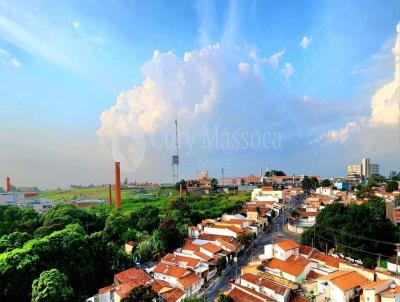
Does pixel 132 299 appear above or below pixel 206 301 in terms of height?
above

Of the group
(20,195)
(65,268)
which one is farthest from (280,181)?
(65,268)

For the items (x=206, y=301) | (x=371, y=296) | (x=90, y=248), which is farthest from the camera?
(x=90, y=248)

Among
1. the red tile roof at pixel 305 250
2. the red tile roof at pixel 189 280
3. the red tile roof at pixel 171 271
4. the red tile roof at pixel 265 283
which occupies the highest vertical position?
the red tile roof at pixel 305 250

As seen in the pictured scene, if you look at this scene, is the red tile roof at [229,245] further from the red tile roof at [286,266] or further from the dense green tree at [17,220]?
the dense green tree at [17,220]

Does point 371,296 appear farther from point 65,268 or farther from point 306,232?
point 65,268

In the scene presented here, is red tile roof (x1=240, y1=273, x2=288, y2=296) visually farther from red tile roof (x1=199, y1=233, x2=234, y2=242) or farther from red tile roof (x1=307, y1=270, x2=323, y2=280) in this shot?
red tile roof (x1=199, y1=233, x2=234, y2=242)

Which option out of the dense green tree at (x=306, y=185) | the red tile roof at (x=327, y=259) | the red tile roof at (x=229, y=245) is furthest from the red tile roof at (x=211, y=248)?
the dense green tree at (x=306, y=185)

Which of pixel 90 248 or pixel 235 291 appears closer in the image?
pixel 235 291

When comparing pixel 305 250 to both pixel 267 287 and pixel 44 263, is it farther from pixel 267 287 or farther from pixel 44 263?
pixel 44 263
